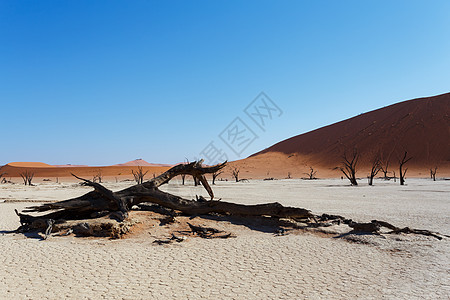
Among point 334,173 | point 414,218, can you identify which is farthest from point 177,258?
point 334,173

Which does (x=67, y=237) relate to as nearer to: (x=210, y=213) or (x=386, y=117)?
(x=210, y=213)

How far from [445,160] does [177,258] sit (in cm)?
6429

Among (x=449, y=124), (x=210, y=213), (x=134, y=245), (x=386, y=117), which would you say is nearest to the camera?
(x=134, y=245)

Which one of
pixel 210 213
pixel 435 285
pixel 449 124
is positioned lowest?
pixel 435 285

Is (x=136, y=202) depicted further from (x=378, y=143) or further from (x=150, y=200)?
(x=378, y=143)

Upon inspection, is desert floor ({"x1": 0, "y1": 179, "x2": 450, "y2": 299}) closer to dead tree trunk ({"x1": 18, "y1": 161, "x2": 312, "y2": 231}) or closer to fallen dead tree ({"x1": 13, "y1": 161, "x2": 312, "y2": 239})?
fallen dead tree ({"x1": 13, "y1": 161, "x2": 312, "y2": 239})

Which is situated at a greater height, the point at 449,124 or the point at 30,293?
the point at 449,124

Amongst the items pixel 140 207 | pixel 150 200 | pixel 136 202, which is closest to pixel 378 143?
pixel 140 207

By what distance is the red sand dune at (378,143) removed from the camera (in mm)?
59375

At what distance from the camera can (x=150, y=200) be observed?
8.65 metres

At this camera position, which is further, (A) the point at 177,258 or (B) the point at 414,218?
(B) the point at 414,218

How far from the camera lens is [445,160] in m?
55.6

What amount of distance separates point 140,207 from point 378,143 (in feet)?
230

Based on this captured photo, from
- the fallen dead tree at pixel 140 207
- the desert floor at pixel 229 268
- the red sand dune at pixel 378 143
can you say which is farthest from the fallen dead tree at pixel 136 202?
the red sand dune at pixel 378 143
